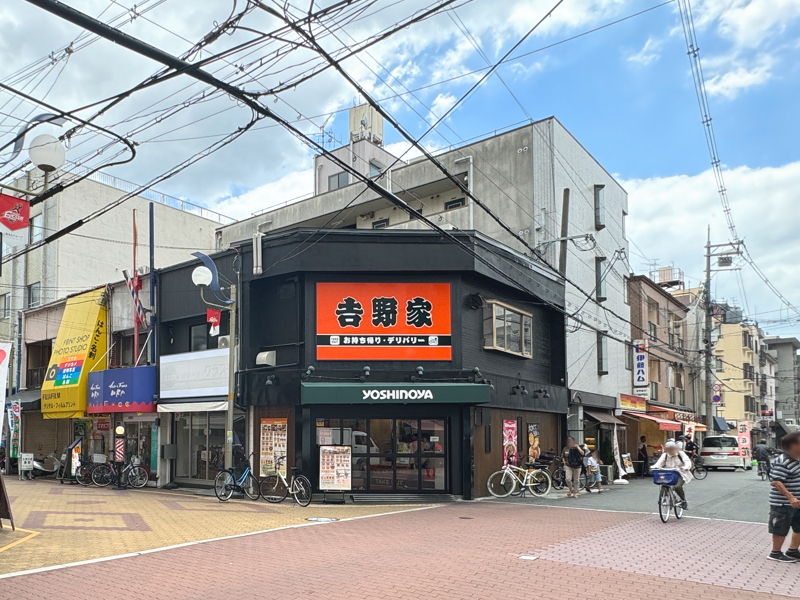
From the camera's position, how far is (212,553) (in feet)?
34.4

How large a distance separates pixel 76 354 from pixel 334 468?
1311 centimetres

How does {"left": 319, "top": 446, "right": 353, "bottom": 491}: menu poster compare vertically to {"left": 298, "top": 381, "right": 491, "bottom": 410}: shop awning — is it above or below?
below

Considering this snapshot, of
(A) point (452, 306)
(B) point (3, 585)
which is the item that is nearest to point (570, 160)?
(A) point (452, 306)

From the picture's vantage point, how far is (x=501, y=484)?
1970cm

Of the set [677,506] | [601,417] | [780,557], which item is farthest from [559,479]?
[780,557]

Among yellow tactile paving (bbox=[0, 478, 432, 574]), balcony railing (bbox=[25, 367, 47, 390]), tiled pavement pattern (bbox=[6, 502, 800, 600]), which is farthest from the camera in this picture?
balcony railing (bbox=[25, 367, 47, 390])

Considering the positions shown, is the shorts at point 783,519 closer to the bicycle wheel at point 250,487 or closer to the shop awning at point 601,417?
the bicycle wheel at point 250,487

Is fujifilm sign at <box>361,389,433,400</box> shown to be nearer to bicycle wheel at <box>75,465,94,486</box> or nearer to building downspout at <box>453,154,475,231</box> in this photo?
building downspout at <box>453,154,475,231</box>

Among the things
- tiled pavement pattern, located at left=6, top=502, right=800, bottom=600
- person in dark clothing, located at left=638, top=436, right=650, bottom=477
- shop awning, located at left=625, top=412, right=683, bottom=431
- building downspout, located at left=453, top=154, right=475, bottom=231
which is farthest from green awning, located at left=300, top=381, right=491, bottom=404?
person in dark clothing, located at left=638, top=436, right=650, bottom=477

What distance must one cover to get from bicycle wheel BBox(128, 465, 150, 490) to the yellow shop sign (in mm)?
3988

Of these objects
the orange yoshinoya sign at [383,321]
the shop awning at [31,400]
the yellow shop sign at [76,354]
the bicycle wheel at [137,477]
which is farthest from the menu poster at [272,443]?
the shop awning at [31,400]

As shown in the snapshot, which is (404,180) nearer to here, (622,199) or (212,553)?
(622,199)

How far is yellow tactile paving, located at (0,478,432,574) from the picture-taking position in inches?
417

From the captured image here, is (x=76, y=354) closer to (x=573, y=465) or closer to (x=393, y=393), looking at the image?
(x=393, y=393)
